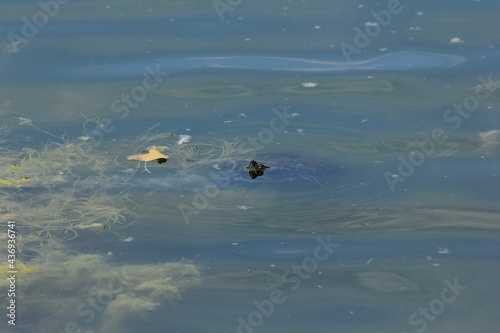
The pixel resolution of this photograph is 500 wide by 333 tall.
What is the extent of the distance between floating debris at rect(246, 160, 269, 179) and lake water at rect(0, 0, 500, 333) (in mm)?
71

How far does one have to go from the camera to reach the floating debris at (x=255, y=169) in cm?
480

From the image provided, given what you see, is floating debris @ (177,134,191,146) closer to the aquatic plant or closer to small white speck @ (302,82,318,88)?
small white speck @ (302,82,318,88)

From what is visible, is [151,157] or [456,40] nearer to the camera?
[151,157]

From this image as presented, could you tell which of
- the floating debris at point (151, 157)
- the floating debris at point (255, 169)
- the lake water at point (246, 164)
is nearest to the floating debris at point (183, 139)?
the lake water at point (246, 164)

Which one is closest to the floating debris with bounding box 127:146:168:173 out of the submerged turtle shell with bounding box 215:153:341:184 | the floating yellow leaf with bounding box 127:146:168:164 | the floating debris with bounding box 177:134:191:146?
the floating yellow leaf with bounding box 127:146:168:164

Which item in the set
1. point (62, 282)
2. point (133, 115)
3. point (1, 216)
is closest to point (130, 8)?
point (133, 115)

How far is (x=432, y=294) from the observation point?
13.1ft

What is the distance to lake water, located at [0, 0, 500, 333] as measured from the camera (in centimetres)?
399

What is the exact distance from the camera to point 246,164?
16.1ft

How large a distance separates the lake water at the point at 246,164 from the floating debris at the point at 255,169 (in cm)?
7

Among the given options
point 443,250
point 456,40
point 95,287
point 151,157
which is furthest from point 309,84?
point 95,287

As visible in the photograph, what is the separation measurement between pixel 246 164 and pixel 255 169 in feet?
0.30

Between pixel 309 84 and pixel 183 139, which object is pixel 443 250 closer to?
pixel 183 139

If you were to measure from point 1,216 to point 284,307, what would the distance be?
4.98ft
